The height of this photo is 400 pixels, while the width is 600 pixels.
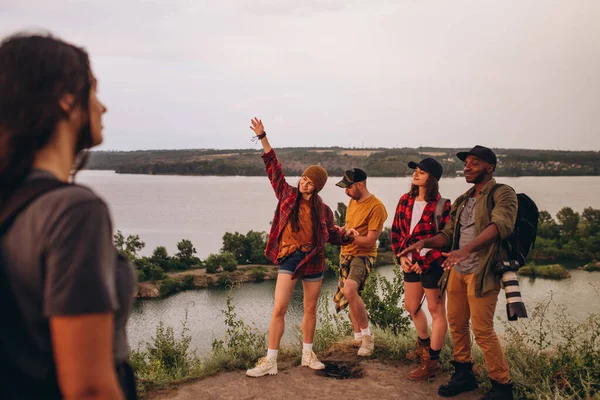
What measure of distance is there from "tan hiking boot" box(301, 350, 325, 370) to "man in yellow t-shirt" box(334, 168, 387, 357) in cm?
56

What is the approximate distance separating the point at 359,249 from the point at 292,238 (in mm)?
937

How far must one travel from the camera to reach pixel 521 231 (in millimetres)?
4176

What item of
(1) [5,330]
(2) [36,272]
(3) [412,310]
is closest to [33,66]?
(2) [36,272]

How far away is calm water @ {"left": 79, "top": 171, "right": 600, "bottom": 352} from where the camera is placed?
98.8ft

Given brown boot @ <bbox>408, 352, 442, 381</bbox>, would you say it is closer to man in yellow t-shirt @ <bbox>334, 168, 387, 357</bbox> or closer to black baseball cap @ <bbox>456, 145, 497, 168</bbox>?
man in yellow t-shirt @ <bbox>334, 168, 387, 357</bbox>

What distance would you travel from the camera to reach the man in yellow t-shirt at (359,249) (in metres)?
5.34

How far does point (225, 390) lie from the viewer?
179 inches

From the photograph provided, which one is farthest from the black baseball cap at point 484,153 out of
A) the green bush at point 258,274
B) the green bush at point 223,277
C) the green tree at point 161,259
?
the green tree at point 161,259

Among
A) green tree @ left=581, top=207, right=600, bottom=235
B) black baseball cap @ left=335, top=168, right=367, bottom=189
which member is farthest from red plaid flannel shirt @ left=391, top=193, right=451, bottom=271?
green tree @ left=581, top=207, right=600, bottom=235

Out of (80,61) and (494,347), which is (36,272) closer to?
(80,61)

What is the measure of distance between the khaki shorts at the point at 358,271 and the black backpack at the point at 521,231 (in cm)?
164

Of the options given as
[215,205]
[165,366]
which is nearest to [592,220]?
[165,366]

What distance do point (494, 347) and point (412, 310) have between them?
0.98m

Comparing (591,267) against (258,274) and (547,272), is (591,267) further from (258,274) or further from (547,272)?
(258,274)
